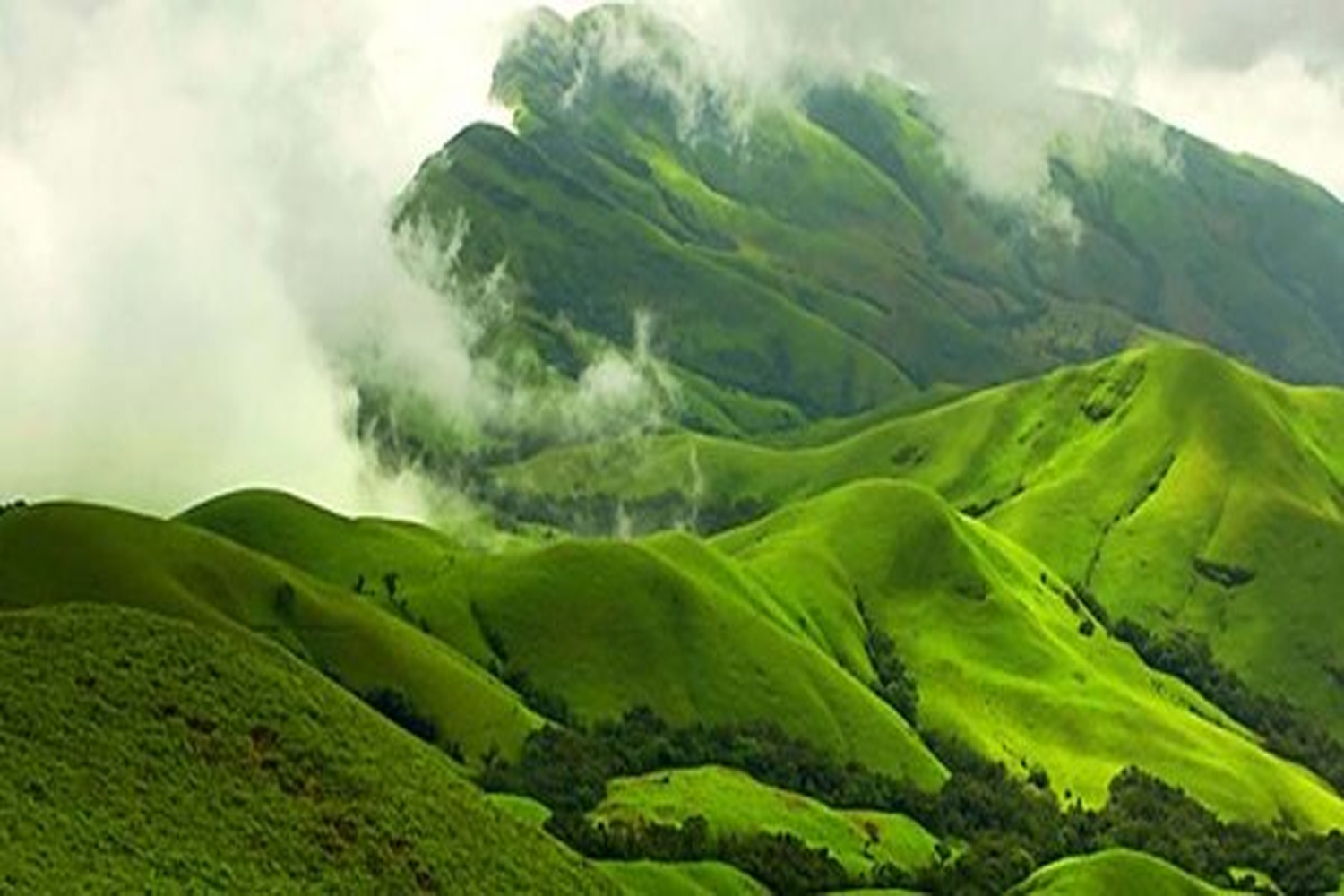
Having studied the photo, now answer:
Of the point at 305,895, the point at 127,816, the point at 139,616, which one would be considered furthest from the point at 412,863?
the point at 139,616

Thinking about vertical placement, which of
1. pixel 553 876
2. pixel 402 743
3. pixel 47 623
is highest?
pixel 47 623

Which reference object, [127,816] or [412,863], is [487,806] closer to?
[412,863]

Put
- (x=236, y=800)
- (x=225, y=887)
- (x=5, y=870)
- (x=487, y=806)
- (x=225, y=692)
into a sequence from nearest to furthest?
(x=5, y=870) < (x=225, y=887) < (x=236, y=800) < (x=225, y=692) < (x=487, y=806)

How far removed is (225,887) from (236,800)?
1257cm

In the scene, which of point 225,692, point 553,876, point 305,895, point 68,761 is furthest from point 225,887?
point 553,876

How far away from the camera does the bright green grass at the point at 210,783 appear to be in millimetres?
131875

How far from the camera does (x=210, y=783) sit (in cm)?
14500

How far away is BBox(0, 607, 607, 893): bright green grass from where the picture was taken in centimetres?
13188

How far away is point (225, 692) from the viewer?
158125 millimetres

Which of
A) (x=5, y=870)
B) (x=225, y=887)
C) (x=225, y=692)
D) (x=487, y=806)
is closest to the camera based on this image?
(x=5, y=870)

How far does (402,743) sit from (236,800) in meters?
28.2

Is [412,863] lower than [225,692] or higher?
lower

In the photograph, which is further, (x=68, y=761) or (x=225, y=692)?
(x=225, y=692)

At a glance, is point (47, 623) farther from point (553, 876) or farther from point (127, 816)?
point (553, 876)
